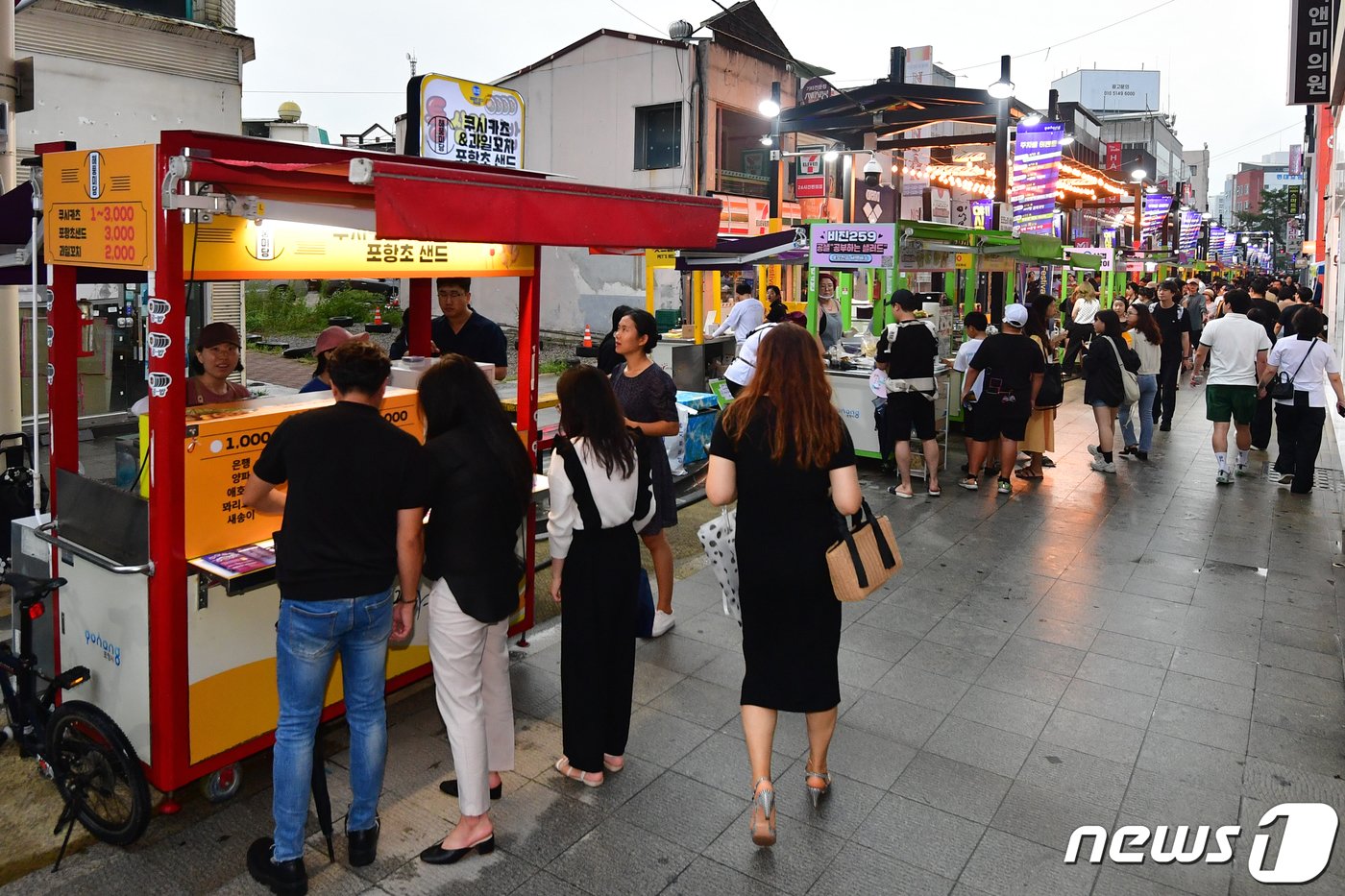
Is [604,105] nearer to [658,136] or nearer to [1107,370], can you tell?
[658,136]

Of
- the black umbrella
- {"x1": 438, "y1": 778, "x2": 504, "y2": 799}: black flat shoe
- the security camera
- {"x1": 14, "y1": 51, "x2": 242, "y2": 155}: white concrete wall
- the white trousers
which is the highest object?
the security camera

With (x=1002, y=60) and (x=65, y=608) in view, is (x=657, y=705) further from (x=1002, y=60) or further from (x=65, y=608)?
(x=1002, y=60)

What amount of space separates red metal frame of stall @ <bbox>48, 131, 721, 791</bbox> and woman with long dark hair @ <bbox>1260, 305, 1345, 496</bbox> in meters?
7.66

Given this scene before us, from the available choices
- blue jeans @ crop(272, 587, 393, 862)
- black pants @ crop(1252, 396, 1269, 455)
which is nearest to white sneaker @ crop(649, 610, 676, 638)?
blue jeans @ crop(272, 587, 393, 862)

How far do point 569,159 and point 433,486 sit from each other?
22640 mm

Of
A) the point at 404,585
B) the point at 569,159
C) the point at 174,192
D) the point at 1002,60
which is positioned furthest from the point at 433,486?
the point at 569,159

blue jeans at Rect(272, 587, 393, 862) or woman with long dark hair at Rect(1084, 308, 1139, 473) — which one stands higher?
woman with long dark hair at Rect(1084, 308, 1139, 473)

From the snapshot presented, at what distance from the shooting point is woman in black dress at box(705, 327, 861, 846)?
362cm

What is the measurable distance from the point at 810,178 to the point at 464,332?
1808cm

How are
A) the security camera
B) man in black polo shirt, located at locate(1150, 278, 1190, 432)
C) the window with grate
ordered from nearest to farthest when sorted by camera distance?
1. man in black polo shirt, located at locate(1150, 278, 1190, 432)
2. the security camera
3. the window with grate

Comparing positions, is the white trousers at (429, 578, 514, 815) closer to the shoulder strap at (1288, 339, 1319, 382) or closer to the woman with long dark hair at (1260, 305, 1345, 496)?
the woman with long dark hair at (1260, 305, 1345, 496)

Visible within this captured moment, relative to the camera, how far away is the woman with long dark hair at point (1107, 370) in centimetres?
1015

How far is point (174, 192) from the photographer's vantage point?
11.3 feet

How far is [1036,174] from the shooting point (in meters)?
17.6
